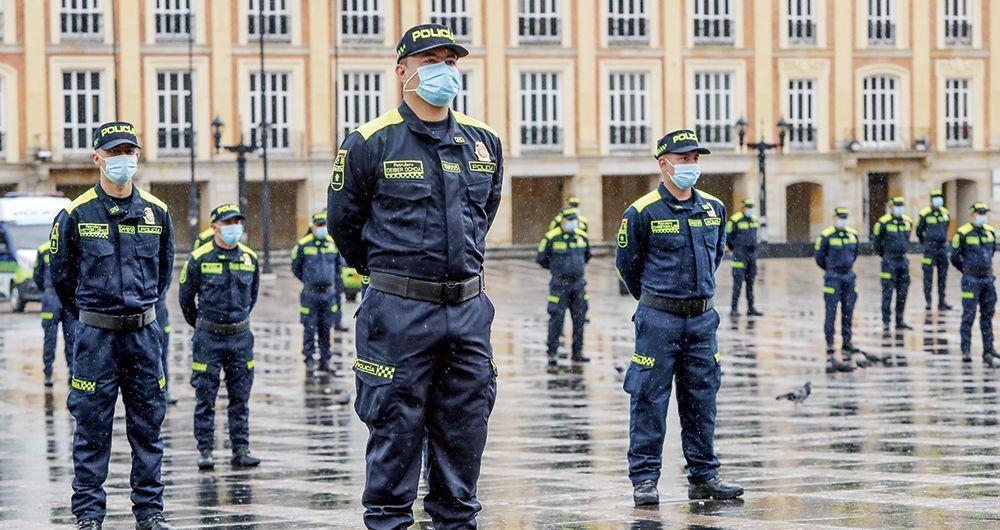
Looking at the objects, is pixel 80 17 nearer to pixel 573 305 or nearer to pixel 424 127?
pixel 573 305

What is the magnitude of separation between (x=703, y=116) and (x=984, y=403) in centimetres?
4260

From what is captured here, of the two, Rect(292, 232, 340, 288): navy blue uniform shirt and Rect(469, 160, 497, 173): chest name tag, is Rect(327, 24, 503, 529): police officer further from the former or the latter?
Rect(292, 232, 340, 288): navy blue uniform shirt

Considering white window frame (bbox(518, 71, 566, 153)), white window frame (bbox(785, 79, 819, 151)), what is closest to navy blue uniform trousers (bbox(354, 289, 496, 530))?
white window frame (bbox(518, 71, 566, 153))

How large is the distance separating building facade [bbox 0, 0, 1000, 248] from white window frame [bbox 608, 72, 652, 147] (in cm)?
7

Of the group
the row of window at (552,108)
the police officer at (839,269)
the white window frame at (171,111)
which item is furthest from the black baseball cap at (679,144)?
the white window frame at (171,111)

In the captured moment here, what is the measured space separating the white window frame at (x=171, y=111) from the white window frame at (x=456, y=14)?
7.83 m

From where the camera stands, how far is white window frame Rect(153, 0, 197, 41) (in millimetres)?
54031

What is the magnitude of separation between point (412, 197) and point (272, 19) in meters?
48.7

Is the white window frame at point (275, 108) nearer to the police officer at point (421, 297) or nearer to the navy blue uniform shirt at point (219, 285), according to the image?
the navy blue uniform shirt at point (219, 285)

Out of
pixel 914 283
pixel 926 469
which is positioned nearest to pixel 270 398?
pixel 926 469

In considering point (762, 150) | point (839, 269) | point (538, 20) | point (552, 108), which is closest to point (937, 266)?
point (839, 269)

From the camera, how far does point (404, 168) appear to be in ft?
24.0

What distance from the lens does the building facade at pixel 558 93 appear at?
2103 inches

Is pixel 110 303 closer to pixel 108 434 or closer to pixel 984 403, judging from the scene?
pixel 108 434
